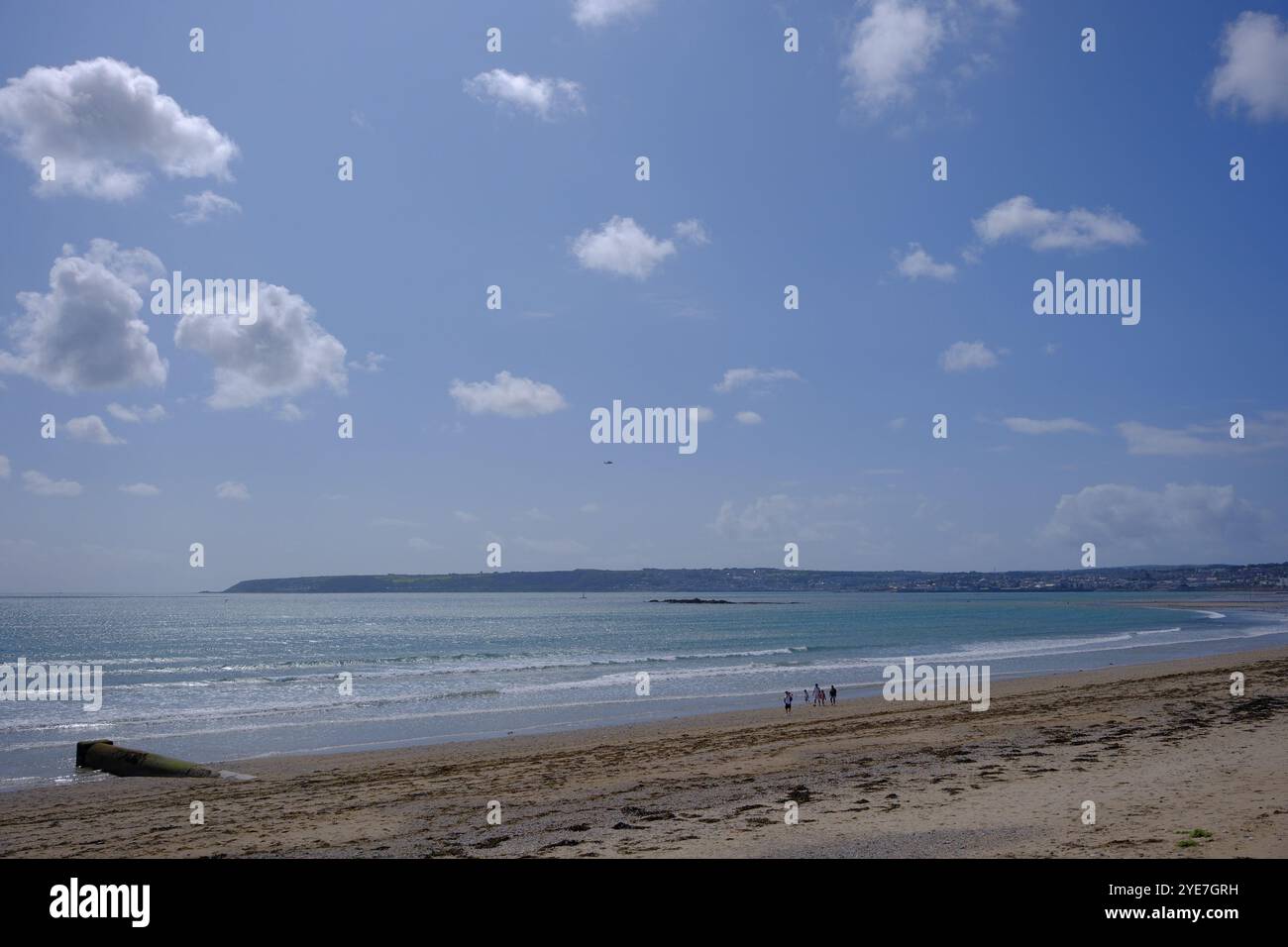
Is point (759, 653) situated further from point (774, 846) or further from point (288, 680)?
point (774, 846)

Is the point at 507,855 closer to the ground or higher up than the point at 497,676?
higher up

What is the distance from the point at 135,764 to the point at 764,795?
14.9m

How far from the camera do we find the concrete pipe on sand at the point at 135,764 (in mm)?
19562

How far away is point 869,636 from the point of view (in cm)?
7512

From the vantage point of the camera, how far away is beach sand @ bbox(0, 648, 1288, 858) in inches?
416

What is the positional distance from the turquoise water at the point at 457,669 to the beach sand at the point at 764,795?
4462 mm

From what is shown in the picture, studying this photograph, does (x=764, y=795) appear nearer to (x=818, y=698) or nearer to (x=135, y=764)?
(x=135, y=764)

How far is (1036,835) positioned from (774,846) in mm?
2988

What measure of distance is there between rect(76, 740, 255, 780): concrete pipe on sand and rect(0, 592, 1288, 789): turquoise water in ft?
1.88
